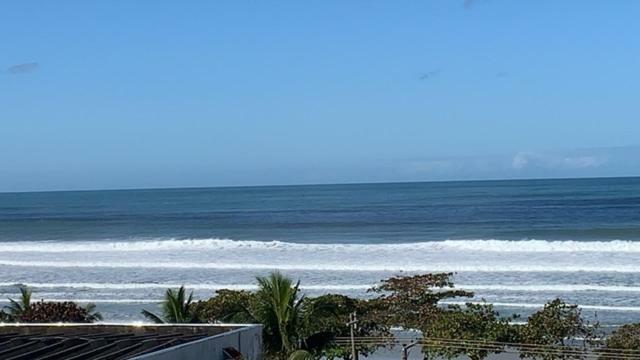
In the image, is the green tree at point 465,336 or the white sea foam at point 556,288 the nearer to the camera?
the green tree at point 465,336

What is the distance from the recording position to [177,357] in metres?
10.0

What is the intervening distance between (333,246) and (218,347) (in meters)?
39.3

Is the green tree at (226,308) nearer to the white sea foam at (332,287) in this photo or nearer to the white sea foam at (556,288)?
the white sea foam at (332,287)

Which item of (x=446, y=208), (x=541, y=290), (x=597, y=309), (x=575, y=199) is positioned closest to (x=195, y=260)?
(x=541, y=290)

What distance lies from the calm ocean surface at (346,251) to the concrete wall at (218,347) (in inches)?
625

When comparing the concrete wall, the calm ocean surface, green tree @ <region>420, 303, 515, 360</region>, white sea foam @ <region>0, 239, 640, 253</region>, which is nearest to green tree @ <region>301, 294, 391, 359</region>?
green tree @ <region>420, 303, 515, 360</region>

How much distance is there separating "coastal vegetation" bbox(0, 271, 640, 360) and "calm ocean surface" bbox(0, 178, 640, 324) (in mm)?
8270

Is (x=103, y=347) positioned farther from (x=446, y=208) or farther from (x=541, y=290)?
(x=446, y=208)

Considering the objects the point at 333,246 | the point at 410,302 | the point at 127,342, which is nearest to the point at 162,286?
the point at 333,246

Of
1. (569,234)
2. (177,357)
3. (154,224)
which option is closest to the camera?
(177,357)

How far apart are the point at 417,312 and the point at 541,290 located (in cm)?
1361

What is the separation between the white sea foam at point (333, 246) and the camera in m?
46.5

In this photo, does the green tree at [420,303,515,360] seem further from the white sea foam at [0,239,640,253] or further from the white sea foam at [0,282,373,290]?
the white sea foam at [0,239,640,253]

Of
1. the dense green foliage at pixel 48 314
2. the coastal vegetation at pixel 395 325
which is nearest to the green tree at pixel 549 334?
the coastal vegetation at pixel 395 325
